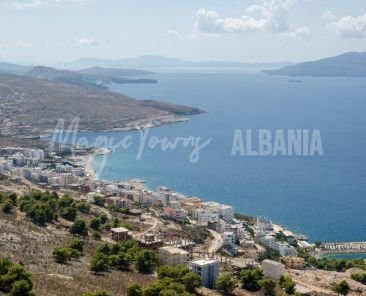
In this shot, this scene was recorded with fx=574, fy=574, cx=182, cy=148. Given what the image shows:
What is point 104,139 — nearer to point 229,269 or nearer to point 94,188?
point 94,188

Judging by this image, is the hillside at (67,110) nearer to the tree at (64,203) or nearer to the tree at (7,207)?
the tree at (64,203)

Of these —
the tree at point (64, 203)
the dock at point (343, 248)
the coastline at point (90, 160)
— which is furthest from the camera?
the coastline at point (90, 160)

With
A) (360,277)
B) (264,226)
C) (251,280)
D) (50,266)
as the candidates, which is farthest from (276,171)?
Result: (50,266)

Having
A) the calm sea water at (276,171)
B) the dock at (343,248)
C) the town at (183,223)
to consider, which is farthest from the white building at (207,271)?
the calm sea water at (276,171)

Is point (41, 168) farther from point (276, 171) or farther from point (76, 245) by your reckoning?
point (76, 245)

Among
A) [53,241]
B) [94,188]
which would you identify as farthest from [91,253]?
[94,188]

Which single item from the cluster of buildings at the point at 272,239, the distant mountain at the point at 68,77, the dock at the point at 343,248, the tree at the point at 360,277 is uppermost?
the distant mountain at the point at 68,77

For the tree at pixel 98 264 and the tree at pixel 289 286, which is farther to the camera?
the tree at pixel 289 286

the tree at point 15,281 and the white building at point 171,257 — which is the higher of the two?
the tree at point 15,281

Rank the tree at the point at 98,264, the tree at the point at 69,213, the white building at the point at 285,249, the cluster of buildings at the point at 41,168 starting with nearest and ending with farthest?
the tree at the point at 98,264, the tree at the point at 69,213, the white building at the point at 285,249, the cluster of buildings at the point at 41,168
